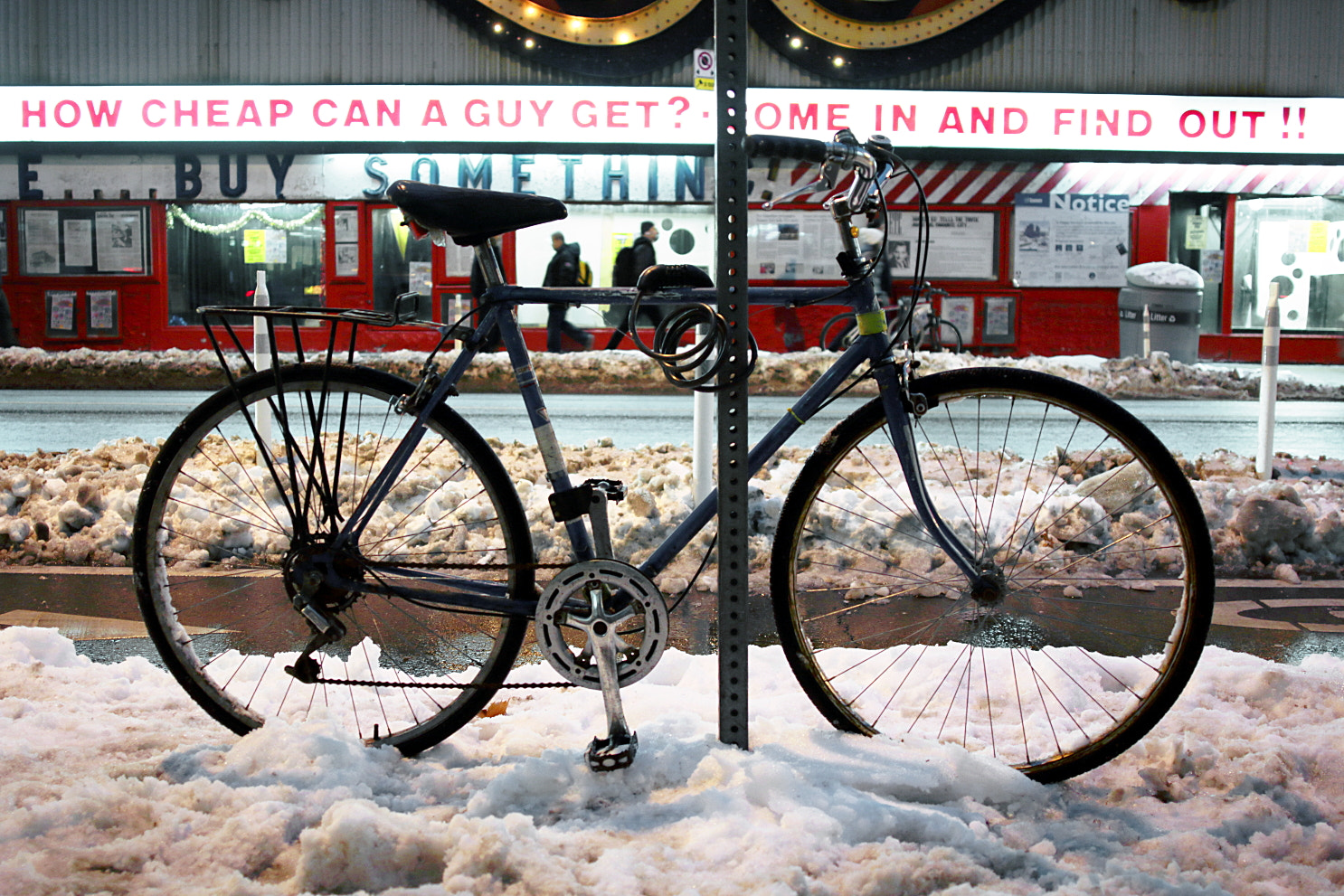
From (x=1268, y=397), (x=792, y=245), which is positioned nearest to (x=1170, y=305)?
(x=792, y=245)

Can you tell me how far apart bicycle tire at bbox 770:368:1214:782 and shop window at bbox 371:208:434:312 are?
1157 centimetres

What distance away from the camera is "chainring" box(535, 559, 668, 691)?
2.31 meters

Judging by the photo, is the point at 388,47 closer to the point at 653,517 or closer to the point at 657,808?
the point at 653,517

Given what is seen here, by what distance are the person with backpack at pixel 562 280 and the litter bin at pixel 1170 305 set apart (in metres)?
8.17

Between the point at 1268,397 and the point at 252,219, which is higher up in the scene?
the point at 252,219

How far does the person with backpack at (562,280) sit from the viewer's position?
14.5 m

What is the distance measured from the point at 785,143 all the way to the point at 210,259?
15232mm

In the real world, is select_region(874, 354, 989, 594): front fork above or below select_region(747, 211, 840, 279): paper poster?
below

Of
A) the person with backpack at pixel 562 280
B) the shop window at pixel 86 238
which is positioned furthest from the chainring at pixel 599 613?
the shop window at pixel 86 238

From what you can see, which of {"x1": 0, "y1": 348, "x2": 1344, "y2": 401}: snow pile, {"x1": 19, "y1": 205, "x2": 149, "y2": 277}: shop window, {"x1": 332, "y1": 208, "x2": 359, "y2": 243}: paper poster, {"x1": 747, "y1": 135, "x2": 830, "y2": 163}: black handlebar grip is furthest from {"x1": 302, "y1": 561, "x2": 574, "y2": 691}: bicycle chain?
{"x1": 19, "y1": 205, "x2": 149, "y2": 277}: shop window

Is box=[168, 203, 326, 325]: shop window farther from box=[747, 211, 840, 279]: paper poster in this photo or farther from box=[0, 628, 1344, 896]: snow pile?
box=[0, 628, 1344, 896]: snow pile

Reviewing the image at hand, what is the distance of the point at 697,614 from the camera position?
390 cm

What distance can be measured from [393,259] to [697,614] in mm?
12588

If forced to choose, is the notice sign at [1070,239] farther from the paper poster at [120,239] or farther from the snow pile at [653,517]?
the paper poster at [120,239]
